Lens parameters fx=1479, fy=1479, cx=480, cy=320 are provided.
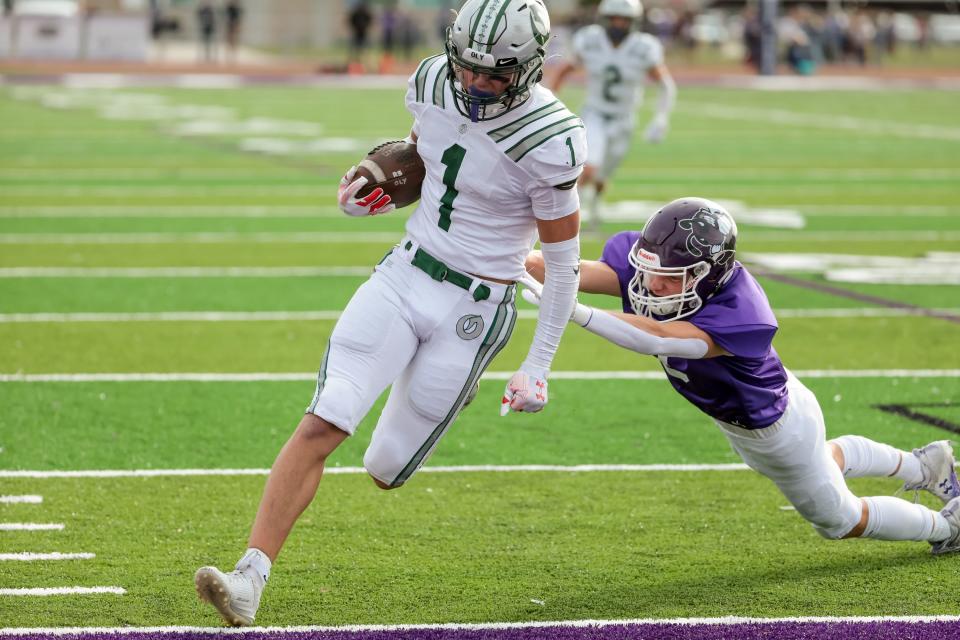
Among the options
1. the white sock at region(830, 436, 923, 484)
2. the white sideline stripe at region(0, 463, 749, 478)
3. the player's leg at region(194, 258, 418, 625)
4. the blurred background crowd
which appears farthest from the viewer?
the blurred background crowd

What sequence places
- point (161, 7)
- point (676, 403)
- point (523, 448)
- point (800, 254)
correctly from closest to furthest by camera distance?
point (523, 448) → point (676, 403) → point (800, 254) → point (161, 7)

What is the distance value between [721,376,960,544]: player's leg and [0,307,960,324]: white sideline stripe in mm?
4407

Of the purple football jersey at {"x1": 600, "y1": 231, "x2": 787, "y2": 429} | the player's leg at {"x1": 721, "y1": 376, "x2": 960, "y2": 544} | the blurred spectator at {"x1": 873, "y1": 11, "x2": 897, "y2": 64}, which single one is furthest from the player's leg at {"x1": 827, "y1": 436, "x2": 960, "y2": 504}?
the blurred spectator at {"x1": 873, "y1": 11, "x2": 897, "y2": 64}

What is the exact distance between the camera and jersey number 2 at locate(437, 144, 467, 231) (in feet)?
14.7

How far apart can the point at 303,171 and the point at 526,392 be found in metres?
12.5

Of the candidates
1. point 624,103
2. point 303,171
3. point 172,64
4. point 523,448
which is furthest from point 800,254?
point 172,64

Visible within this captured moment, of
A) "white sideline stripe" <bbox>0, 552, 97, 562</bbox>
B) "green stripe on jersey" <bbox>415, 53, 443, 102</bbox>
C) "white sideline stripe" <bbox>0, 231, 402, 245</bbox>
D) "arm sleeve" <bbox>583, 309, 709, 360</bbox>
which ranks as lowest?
"white sideline stripe" <bbox>0, 231, 402, 245</bbox>

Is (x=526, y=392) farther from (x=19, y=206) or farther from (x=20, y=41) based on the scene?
(x=20, y=41)

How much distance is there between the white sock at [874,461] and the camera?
4.91 meters

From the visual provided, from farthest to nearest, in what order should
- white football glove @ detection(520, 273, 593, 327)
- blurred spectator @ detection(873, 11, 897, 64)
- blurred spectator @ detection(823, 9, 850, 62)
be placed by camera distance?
blurred spectator @ detection(873, 11, 897, 64), blurred spectator @ detection(823, 9, 850, 62), white football glove @ detection(520, 273, 593, 327)

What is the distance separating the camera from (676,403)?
712 cm

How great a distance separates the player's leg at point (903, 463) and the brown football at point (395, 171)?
1624 millimetres

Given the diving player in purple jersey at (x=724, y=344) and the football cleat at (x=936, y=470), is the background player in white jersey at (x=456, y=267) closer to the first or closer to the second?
the diving player in purple jersey at (x=724, y=344)

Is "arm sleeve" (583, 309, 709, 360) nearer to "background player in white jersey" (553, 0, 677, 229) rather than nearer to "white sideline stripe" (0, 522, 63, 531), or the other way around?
"white sideline stripe" (0, 522, 63, 531)
